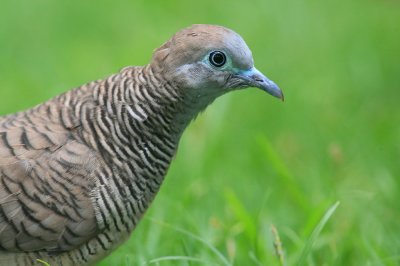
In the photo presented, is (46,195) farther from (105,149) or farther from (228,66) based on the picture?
(228,66)

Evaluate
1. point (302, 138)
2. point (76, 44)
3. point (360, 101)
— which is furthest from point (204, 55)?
point (76, 44)

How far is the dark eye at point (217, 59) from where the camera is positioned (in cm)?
407

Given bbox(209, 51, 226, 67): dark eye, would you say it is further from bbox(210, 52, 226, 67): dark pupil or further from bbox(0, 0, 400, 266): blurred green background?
bbox(0, 0, 400, 266): blurred green background

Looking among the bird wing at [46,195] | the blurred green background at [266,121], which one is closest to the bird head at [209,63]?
the bird wing at [46,195]

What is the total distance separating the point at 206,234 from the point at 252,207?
2.99 ft

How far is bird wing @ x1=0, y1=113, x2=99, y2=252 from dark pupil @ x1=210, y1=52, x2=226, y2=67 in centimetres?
76

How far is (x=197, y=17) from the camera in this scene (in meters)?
9.41

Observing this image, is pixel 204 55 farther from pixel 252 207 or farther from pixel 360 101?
pixel 360 101

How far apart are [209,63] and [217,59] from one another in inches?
1.8

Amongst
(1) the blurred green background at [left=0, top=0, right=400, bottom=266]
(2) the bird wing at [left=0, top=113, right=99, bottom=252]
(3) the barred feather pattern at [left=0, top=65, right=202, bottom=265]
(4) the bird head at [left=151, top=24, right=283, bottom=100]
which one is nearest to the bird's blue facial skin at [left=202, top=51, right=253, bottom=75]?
(4) the bird head at [left=151, top=24, right=283, bottom=100]

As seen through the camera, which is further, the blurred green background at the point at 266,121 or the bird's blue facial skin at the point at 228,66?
the blurred green background at the point at 266,121

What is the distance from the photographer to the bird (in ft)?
13.3

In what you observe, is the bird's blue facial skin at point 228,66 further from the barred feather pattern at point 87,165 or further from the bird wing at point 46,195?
the bird wing at point 46,195

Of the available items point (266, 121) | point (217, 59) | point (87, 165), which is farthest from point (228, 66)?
point (266, 121)
